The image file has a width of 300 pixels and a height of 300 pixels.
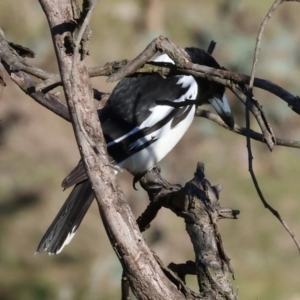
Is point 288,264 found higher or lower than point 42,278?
higher

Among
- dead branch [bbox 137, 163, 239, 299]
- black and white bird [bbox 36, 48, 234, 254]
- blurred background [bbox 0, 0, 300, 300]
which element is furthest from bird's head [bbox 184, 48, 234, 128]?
blurred background [bbox 0, 0, 300, 300]

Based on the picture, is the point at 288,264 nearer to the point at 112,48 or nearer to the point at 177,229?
the point at 177,229

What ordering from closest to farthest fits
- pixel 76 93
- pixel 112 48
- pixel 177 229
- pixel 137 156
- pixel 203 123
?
pixel 76 93, pixel 137 156, pixel 177 229, pixel 203 123, pixel 112 48

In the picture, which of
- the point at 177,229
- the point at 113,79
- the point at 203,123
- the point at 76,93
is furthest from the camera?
the point at 203,123

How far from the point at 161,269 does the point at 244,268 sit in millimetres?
2968

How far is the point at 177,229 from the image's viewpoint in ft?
15.9

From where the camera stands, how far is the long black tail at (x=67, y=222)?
7.64 feet

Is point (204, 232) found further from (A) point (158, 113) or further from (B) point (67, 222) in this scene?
(A) point (158, 113)

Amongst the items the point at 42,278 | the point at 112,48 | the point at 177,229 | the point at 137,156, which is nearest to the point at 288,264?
the point at 177,229

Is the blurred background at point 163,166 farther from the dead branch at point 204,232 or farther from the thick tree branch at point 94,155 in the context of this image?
the thick tree branch at point 94,155

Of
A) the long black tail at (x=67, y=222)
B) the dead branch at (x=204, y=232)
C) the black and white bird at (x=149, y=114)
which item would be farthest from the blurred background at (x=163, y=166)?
the dead branch at (x=204, y=232)

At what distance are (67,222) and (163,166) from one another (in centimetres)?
279

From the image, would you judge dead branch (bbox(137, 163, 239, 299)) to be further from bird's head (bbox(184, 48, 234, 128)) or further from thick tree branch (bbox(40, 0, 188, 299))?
bird's head (bbox(184, 48, 234, 128))

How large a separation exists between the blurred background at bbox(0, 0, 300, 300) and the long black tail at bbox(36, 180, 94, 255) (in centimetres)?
130
